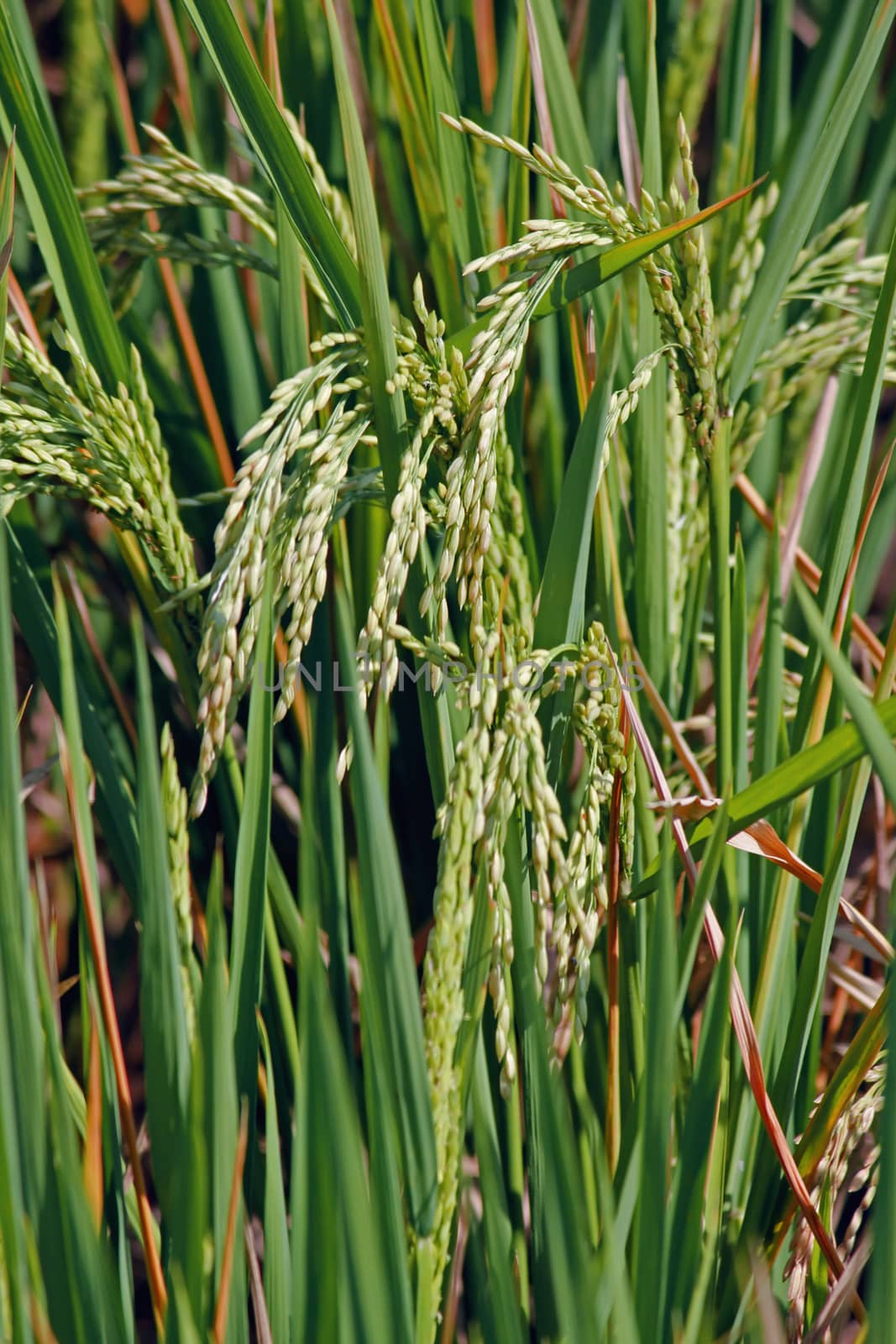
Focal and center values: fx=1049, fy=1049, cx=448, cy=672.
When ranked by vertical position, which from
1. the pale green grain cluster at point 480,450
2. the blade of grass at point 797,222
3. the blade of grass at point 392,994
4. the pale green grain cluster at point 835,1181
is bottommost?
the pale green grain cluster at point 835,1181

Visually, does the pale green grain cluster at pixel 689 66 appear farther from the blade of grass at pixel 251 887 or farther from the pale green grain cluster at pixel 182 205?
the blade of grass at pixel 251 887

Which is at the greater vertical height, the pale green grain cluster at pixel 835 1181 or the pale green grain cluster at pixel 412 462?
the pale green grain cluster at pixel 412 462

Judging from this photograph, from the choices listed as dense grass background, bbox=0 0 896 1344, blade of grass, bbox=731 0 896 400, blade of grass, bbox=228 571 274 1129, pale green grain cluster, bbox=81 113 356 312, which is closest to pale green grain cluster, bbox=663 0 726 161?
dense grass background, bbox=0 0 896 1344

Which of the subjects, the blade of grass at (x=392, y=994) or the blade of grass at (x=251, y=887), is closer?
the blade of grass at (x=392, y=994)

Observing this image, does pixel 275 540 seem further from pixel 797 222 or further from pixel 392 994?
pixel 797 222

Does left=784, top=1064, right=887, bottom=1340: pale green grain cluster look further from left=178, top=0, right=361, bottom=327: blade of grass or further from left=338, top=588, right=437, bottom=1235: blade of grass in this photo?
left=178, top=0, right=361, bottom=327: blade of grass

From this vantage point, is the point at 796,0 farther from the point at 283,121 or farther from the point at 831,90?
the point at 283,121

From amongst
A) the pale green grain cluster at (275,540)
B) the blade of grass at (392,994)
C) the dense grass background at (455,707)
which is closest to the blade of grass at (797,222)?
the dense grass background at (455,707)

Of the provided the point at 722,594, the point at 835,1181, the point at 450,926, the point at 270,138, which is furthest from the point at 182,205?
the point at 835,1181
